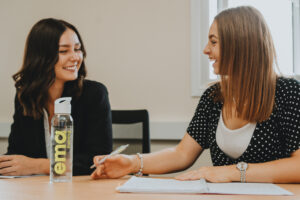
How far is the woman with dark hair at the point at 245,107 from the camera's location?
1.23 m

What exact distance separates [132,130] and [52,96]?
44cm

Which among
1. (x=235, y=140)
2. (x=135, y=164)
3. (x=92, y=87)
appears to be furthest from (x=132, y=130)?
(x=235, y=140)

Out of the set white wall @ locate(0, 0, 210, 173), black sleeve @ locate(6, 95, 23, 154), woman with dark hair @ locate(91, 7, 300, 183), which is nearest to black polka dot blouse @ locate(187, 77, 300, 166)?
woman with dark hair @ locate(91, 7, 300, 183)

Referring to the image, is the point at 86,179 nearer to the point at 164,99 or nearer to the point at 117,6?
the point at 164,99

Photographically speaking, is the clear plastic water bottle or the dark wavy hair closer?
the clear plastic water bottle

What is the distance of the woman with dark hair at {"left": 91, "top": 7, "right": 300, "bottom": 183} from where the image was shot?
4.03 ft

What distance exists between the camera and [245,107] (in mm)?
1286

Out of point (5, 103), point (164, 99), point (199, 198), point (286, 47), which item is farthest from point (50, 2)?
point (199, 198)

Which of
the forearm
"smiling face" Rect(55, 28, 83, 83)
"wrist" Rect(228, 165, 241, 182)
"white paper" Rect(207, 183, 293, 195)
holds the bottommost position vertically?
the forearm

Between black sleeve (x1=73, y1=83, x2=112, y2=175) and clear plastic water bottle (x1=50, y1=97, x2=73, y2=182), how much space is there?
0.34 meters

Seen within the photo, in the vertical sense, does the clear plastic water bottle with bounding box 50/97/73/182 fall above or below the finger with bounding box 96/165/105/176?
above

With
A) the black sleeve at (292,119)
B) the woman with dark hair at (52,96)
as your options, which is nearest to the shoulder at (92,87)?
the woman with dark hair at (52,96)

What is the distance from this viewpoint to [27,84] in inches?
64.6

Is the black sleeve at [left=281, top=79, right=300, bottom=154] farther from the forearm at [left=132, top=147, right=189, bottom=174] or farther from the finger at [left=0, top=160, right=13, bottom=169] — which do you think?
the finger at [left=0, top=160, right=13, bottom=169]
